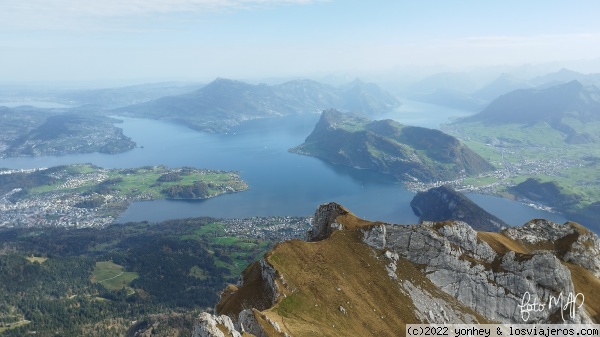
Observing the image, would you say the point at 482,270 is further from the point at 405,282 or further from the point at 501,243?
the point at 405,282

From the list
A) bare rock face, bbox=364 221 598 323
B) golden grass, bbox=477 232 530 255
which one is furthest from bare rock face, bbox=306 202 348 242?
golden grass, bbox=477 232 530 255

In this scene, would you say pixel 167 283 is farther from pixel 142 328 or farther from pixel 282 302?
pixel 282 302

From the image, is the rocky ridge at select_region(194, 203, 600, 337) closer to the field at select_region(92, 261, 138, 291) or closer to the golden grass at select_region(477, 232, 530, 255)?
the golden grass at select_region(477, 232, 530, 255)

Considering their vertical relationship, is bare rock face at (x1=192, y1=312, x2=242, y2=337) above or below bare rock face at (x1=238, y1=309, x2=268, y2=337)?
above

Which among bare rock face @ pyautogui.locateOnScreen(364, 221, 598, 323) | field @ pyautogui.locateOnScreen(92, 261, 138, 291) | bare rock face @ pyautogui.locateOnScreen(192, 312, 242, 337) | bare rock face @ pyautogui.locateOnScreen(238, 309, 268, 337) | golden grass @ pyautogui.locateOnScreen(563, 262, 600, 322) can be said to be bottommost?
field @ pyautogui.locateOnScreen(92, 261, 138, 291)

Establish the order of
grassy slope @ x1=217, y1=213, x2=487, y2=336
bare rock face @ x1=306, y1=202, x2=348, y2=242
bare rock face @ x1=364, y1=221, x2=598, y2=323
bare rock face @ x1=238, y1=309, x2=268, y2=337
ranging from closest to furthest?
bare rock face @ x1=238, y1=309, x2=268, y2=337 → grassy slope @ x1=217, y1=213, x2=487, y2=336 → bare rock face @ x1=364, y1=221, x2=598, y2=323 → bare rock face @ x1=306, y1=202, x2=348, y2=242

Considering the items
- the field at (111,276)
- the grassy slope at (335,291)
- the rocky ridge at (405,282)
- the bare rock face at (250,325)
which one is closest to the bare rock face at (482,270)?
the rocky ridge at (405,282)

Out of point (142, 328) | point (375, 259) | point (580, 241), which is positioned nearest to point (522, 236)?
point (580, 241)

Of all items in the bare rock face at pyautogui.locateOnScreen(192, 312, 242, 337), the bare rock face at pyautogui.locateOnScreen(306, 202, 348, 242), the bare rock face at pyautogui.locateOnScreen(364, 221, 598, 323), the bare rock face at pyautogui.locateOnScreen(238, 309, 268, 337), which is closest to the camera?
the bare rock face at pyautogui.locateOnScreen(192, 312, 242, 337)

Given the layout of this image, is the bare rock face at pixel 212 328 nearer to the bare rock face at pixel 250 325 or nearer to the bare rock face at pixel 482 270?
the bare rock face at pixel 250 325
